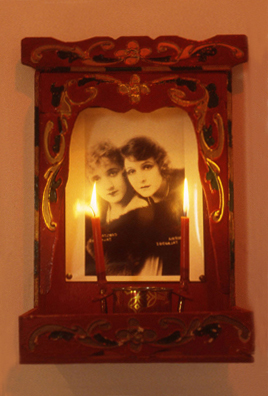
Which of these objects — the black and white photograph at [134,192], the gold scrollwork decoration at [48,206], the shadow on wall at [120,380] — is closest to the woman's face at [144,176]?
the black and white photograph at [134,192]

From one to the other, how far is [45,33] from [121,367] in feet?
1.50

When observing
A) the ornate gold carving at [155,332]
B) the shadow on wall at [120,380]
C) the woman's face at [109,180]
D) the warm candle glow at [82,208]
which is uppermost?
the woman's face at [109,180]

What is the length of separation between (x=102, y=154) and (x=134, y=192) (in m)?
0.07

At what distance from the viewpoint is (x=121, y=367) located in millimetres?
593

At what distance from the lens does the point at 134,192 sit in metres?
0.61

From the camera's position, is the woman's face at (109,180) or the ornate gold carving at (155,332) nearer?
the ornate gold carving at (155,332)

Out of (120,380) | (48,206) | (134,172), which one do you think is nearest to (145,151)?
(134,172)

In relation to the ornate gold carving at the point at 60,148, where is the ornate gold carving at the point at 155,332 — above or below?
below

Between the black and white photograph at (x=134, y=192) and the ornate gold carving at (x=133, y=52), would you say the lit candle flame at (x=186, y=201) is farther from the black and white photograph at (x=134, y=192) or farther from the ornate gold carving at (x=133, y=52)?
the ornate gold carving at (x=133, y=52)

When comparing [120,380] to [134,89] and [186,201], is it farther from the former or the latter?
[134,89]

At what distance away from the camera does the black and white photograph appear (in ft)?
1.95

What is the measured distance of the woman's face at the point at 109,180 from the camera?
61 cm

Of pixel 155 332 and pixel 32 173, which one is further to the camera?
pixel 32 173

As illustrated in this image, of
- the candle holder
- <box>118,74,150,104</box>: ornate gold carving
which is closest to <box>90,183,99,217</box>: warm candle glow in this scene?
the candle holder
